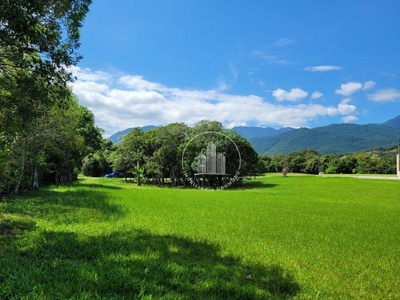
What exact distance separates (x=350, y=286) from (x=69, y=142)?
18.5 metres

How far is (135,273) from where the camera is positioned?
4.15 m

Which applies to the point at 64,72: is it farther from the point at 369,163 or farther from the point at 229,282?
the point at 369,163

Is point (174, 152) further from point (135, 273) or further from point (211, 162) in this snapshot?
point (135, 273)

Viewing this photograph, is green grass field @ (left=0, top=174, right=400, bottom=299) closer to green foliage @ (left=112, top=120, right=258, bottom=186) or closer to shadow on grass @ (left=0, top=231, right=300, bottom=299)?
shadow on grass @ (left=0, top=231, right=300, bottom=299)

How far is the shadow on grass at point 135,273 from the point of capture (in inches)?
140

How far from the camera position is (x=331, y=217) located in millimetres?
11688

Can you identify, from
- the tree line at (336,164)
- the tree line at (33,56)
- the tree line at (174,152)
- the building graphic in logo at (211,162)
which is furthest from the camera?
the tree line at (336,164)

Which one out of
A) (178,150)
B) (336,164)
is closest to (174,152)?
(178,150)

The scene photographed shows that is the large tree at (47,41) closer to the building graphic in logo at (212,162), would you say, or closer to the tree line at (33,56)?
the tree line at (33,56)

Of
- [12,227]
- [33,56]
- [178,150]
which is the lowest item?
[12,227]

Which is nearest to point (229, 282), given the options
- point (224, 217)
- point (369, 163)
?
point (224, 217)

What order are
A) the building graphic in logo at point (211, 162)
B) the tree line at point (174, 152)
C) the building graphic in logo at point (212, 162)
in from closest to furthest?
the building graphic in logo at point (211, 162)
the building graphic in logo at point (212, 162)
the tree line at point (174, 152)

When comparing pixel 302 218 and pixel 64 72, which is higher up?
pixel 64 72

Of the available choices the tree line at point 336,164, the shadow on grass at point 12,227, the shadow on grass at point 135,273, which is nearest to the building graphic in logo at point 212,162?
the tree line at point 336,164
